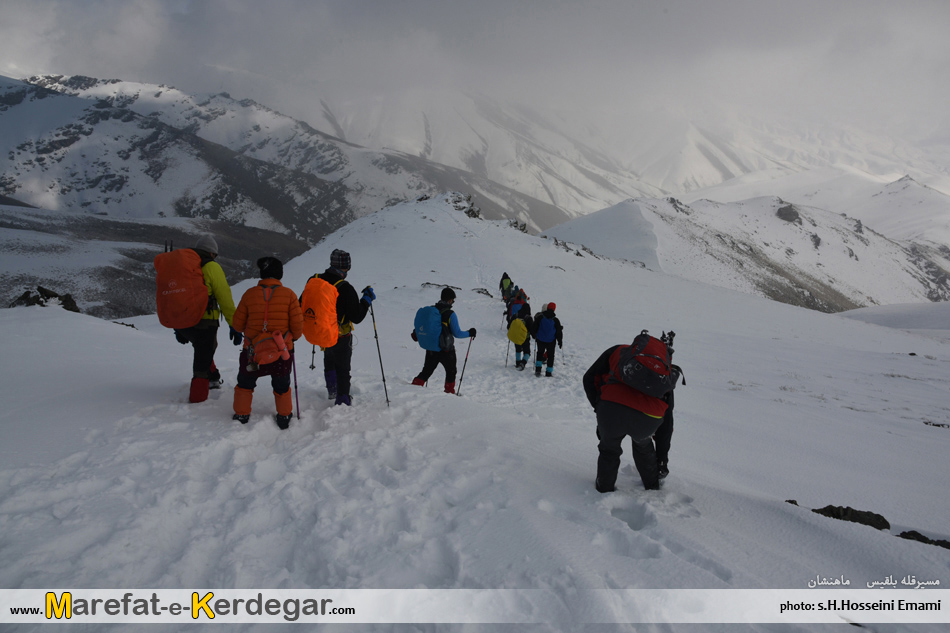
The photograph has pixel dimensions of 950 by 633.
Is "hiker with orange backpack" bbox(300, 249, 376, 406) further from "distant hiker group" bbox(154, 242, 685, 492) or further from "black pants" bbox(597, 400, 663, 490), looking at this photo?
"black pants" bbox(597, 400, 663, 490)

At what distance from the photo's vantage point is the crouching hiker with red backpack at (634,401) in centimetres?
348

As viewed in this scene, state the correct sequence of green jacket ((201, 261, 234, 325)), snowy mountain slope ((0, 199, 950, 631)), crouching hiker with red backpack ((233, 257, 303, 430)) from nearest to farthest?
snowy mountain slope ((0, 199, 950, 631)) → crouching hiker with red backpack ((233, 257, 303, 430)) → green jacket ((201, 261, 234, 325))

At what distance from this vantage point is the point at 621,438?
12.3 feet

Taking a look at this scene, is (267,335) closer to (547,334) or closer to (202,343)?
(202,343)

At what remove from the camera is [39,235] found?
5825 centimetres

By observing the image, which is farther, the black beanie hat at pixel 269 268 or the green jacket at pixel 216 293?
the green jacket at pixel 216 293

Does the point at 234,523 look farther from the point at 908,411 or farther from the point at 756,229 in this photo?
the point at 756,229

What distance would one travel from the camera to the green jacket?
519 cm

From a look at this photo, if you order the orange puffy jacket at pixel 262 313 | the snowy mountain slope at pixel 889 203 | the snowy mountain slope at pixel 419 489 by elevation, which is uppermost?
the snowy mountain slope at pixel 889 203

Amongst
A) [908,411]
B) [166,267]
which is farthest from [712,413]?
[166,267]

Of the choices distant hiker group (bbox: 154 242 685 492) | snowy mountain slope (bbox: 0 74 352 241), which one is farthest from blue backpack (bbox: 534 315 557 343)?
snowy mountain slope (bbox: 0 74 352 241)

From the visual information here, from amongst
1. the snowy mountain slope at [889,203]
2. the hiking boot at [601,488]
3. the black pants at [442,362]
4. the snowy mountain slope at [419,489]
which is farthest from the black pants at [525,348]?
the snowy mountain slope at [889,203]

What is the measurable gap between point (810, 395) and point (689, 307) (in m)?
17.1

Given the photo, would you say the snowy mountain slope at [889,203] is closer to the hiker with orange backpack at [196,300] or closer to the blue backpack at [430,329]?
the blue backpack at [430,329]
